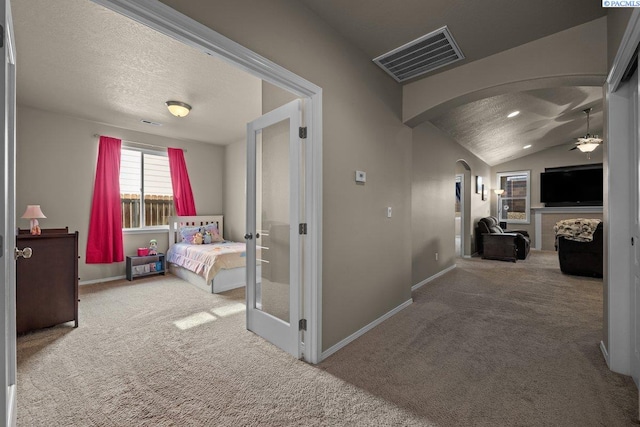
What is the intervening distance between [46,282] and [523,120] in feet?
24.7

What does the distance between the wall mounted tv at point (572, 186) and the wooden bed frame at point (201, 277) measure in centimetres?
881

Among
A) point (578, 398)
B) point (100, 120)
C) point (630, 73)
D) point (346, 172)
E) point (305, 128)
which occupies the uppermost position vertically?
point (100, 120)

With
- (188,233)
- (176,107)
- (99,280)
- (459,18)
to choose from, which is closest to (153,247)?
(188,233)

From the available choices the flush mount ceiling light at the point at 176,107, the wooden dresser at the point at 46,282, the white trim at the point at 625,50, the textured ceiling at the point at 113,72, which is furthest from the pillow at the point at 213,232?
the white trim at the point at 625,50

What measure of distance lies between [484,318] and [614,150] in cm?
196

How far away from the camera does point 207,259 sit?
4199 mm

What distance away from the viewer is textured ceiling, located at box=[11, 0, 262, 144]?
228 cm

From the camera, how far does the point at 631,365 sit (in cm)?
199

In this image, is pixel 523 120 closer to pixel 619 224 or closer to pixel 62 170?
pixel 619 224

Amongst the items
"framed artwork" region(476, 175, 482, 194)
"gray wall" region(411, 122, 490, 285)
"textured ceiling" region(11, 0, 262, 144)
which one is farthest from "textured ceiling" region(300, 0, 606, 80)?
"framed artwork" region(476, 175, 482, 194)

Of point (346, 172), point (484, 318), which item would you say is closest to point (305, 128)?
point (346, 172)

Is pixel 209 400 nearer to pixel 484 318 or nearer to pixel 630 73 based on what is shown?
pixel 484 318

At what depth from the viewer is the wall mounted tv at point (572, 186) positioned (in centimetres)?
761

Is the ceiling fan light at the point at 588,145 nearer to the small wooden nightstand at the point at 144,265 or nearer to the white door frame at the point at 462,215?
the white door frame at the point at 462,215
